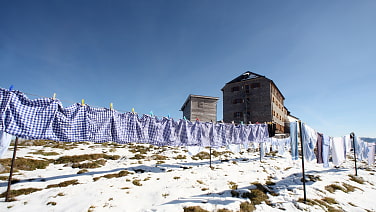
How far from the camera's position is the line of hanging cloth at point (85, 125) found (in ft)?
15.4

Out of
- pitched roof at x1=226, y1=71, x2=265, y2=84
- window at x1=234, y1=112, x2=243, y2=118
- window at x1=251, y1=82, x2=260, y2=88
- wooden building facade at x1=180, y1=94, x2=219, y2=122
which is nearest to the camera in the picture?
wooden building facade at x1=180, y1=94, x2=219, y2=122

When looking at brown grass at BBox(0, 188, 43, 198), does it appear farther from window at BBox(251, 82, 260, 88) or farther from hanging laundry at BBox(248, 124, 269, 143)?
window at BBox(251, 82, 260, 88)

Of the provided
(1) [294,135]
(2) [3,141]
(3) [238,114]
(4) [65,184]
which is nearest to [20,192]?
(4) [65,184]

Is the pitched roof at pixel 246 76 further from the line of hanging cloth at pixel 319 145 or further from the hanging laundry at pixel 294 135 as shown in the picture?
the hanging laundry at pixel 294 135

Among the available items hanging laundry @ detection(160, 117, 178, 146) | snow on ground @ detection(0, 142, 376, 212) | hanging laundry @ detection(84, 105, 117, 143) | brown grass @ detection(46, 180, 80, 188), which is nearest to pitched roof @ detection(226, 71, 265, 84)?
snow on ground @ detection(0, 142, 376, 212)

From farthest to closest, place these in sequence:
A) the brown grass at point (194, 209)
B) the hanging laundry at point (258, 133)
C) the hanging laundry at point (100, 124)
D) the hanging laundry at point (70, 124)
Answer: the hanging laundry at point (258, 133) < the hanging laundry at point (100, 124) < the hanging laundry at point (70, 124) < the brown grass at point (194, 209)

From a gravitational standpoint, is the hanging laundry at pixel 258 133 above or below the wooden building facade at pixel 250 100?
below

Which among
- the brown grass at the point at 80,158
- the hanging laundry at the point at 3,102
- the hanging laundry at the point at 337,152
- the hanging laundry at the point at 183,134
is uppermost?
the hanging laundry at the point at 3,102

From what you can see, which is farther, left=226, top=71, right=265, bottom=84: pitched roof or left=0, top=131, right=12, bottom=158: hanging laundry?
left=226, top=71, right=265, bottom=84: pitched roof

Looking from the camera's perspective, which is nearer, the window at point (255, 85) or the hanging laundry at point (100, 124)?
the hanging laundry at point (100, 124)

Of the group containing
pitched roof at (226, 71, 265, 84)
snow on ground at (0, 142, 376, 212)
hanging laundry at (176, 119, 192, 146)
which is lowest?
snow on ground at (0, 142, 376, 212)

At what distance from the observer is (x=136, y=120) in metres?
7.01

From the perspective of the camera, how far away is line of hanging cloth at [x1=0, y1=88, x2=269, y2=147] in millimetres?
4691

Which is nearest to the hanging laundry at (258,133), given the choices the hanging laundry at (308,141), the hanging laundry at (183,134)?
the hanging laundry at (308,141)
